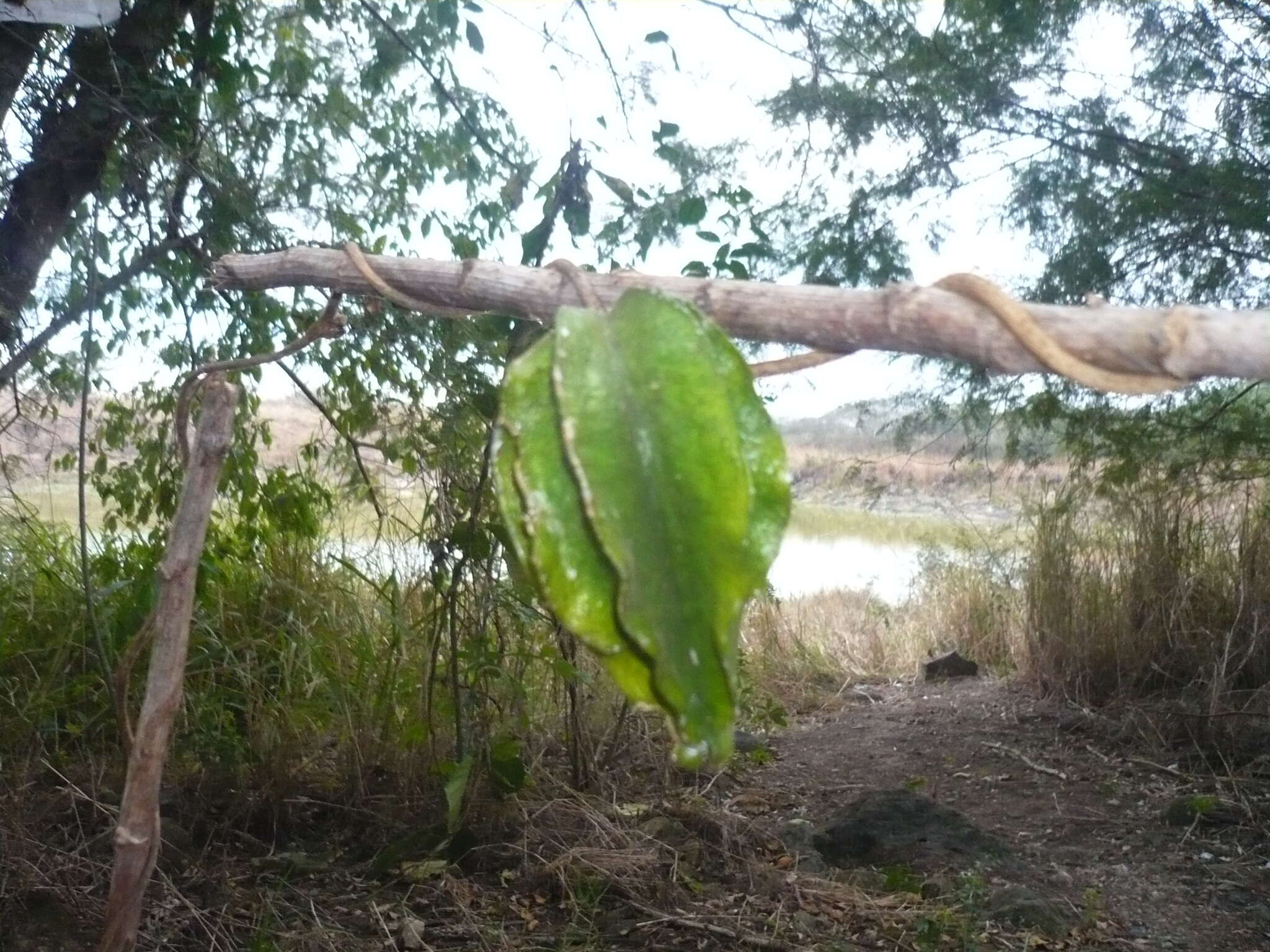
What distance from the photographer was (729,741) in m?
0.53

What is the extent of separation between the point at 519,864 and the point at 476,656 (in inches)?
18.5

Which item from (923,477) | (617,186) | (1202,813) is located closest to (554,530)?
(617,186)

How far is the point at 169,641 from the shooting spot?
38.8 inches

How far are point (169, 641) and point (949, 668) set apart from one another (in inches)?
156

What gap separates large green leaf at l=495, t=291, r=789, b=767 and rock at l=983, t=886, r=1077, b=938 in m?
2.00

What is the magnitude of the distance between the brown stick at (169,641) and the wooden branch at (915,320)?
0.97 feet

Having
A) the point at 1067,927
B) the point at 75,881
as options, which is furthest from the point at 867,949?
the point at 75,881

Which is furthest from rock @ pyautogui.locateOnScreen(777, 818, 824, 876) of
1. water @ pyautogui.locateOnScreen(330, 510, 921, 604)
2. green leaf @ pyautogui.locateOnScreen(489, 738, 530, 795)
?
water @ pyautogui.locateOnScreen(330, 510, 921, 604)

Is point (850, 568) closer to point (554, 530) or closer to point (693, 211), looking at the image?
point (693, 211)

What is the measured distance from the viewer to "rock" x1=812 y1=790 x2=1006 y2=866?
2.61 metres

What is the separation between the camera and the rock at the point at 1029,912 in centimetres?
226

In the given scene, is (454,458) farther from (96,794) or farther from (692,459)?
(692,459)

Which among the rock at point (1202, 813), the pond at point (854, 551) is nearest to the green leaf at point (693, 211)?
the pond at point (854, 551)

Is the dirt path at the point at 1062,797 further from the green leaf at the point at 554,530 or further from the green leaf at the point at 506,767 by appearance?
the green leaf at the point at 554,530
